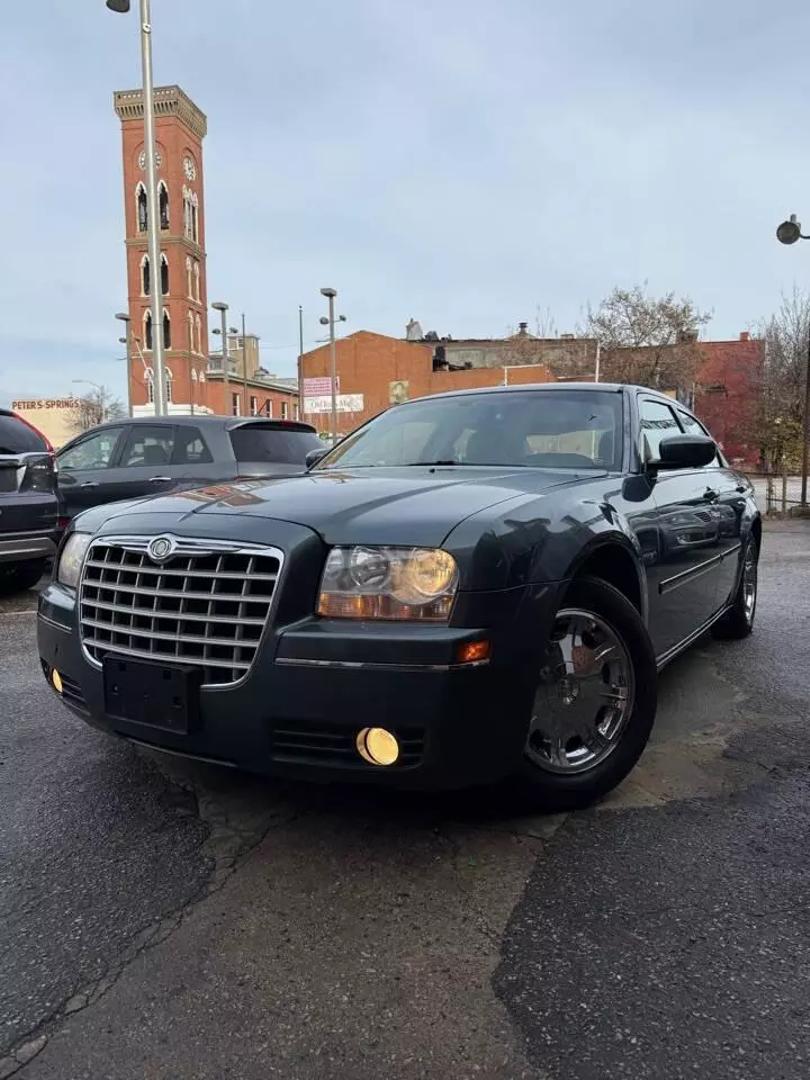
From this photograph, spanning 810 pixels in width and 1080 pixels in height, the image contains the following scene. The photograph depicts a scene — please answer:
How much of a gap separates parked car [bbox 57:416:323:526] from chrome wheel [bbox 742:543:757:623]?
411 centimetres

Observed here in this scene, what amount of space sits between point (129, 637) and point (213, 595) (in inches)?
15.4

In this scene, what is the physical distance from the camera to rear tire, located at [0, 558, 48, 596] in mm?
7441

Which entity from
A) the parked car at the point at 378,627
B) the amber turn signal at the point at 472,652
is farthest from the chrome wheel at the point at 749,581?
the amber turn signal at the point at 472,652

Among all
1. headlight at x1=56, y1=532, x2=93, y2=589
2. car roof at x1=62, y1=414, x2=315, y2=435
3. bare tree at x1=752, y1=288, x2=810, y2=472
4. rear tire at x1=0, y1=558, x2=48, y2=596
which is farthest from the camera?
bare tree at x1=752, y1=288, x2=810, y2=472

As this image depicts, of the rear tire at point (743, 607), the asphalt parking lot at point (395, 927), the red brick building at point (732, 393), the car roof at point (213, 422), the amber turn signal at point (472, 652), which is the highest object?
the red brick building at point (732, 393)

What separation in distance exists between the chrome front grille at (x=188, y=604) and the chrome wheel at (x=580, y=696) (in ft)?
3.10

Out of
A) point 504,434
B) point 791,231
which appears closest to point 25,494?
point 504,434

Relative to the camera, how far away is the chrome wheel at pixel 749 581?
5.43m

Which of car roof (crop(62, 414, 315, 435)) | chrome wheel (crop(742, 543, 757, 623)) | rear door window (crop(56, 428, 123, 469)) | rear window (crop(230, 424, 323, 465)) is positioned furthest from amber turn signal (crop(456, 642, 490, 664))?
rear door window (crop(56, 428, 123, 469))

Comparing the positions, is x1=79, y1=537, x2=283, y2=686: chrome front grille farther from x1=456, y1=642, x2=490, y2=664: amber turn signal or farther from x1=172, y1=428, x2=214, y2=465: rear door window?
x1=172, y1=428, x2=214, y2=465: rear door window

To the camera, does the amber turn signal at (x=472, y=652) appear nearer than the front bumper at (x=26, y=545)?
Yes

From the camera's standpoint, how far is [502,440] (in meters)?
3.76

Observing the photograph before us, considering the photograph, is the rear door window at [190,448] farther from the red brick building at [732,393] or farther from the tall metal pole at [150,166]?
the red brick building at [732,393]

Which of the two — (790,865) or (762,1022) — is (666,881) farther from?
(762,1022)
